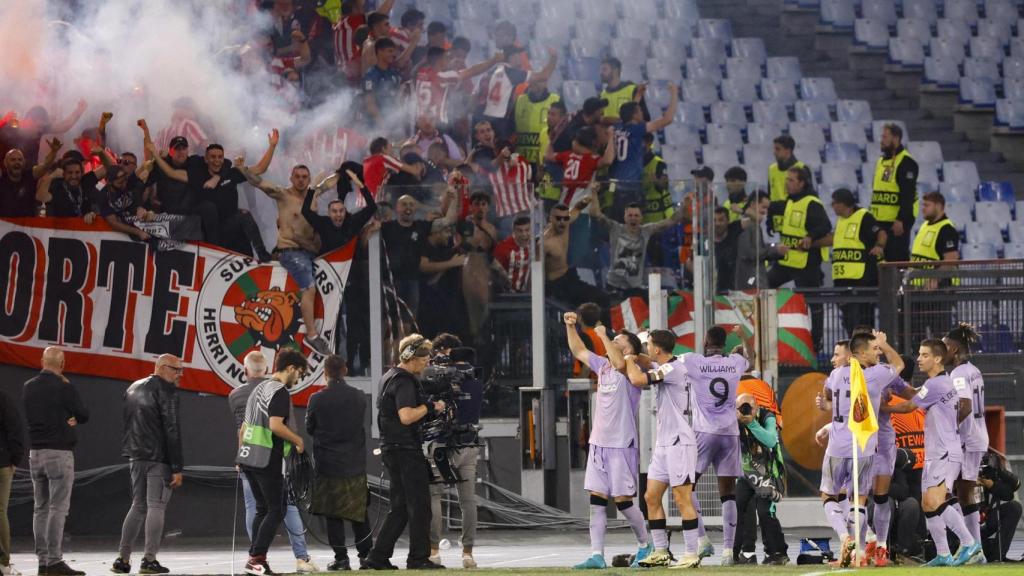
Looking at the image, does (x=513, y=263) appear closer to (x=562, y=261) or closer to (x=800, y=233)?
(x=562, y=261)

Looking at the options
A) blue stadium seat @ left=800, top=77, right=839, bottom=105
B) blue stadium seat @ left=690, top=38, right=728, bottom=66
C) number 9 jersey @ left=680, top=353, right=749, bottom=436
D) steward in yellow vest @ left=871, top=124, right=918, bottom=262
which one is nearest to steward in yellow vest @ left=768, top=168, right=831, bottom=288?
steward in yellow vest @ left=871, top=124, right=918, bottom=262

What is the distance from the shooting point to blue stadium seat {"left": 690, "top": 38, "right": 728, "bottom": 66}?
24.5 metres

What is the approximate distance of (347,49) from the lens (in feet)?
63.2

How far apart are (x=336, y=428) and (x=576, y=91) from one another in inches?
449

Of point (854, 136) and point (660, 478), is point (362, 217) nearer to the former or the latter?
point (660, 478)

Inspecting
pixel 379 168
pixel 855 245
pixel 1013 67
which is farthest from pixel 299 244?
pixel 1013 67

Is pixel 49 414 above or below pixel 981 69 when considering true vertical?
below

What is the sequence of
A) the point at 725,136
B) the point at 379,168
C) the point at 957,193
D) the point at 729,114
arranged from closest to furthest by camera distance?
1. the point at 379,168
2. the point at 957,193
3. the point at 725,136
4. the point at 729,114

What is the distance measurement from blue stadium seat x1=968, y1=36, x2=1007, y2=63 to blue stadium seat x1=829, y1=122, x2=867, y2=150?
2463 millimetres

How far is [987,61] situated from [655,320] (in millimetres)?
11385

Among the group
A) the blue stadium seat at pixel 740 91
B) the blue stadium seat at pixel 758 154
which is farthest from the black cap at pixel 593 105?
the blue stadium seat at pixel 740 91

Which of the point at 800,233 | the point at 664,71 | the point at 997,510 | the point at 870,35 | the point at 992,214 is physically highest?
the point at 870,35

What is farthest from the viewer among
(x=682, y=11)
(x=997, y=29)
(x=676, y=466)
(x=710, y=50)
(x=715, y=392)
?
(x=682, y=11)

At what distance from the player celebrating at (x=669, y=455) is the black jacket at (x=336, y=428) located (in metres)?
2.21
